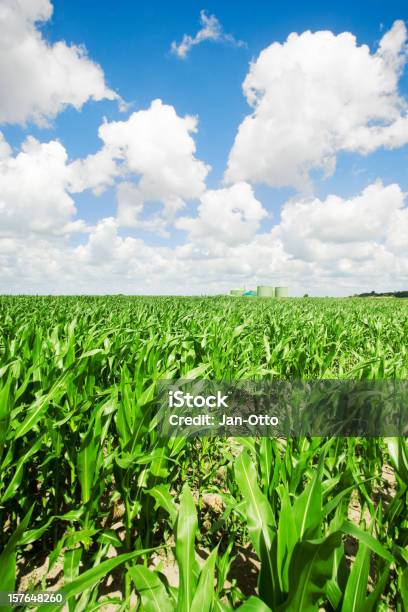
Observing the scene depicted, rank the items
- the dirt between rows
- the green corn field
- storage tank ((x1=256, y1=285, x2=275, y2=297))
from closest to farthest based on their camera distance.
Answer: the green corn field, the dirt between rows, storage tank ((x1=256, y1=285, x2=275, y2=297))

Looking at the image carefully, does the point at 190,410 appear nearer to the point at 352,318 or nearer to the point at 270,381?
the point at 270,381

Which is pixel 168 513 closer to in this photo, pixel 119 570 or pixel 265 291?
pixel 119 570

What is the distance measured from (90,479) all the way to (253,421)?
1.83 m

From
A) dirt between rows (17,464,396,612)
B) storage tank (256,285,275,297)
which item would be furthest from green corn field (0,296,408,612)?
storage tank (256,285,275,297)

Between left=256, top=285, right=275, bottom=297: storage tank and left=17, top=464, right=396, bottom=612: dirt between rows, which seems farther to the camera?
left=256, top=285, right=275, bottom=297: storage tank

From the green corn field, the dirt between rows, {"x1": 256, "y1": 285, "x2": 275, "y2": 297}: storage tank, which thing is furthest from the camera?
{"x1": 256, "y1": 285, "x2": 275, "y2": 297}: storage tank

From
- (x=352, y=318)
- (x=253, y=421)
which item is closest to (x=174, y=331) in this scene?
(x=253, y=421)

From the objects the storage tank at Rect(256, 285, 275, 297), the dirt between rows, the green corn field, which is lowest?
the dirt between rows

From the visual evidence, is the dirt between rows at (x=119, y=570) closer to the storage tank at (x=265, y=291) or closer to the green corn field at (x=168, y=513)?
the green corn field at (x=168, y=513)

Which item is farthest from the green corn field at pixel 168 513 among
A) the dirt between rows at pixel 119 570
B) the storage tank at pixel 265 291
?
→ the storage tank at pixel 265 291

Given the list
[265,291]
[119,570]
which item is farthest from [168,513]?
[265,291]

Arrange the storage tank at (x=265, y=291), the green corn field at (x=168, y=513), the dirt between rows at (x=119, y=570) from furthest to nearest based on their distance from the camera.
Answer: the storage tank at (x=265, y=291) → the dirt between rows at (x=119, y=570) → the green corn field at (x=168, y=513)

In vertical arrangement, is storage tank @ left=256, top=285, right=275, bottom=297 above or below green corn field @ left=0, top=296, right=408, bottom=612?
above

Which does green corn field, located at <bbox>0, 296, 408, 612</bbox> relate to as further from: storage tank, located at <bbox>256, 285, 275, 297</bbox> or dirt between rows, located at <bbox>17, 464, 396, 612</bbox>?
storage tank, located at <bbox>256, 285, 275, 297</bbox>
